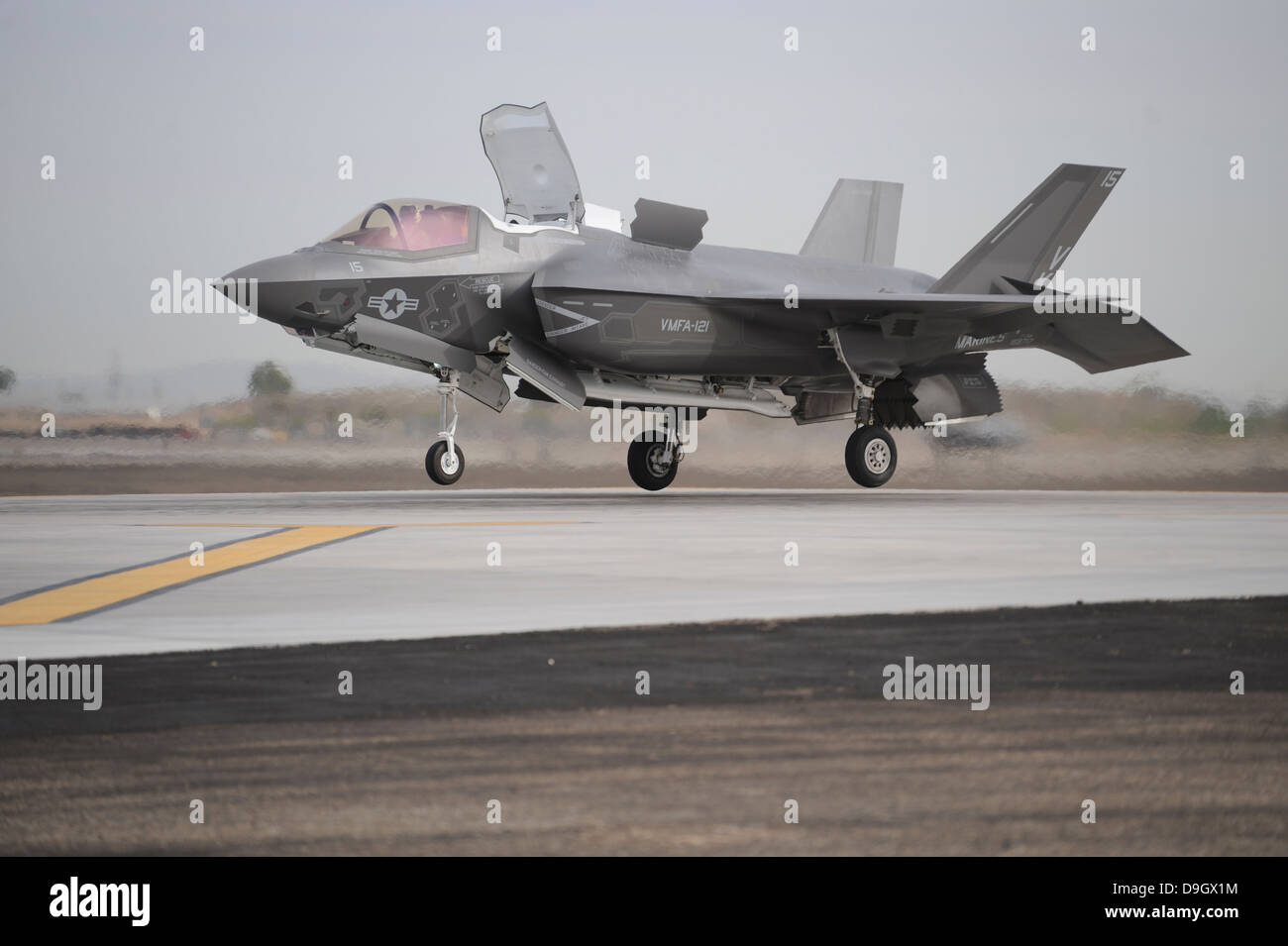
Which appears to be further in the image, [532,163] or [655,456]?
[655,456]

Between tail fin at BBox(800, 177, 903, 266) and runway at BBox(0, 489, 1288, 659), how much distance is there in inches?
320

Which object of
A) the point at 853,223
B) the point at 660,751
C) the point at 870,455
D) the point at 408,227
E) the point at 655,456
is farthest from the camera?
the point at 853,223

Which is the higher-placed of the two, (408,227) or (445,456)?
(408,227)

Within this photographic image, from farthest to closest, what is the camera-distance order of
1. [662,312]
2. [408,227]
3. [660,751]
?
[662,312] → [408,227] → [660,751]

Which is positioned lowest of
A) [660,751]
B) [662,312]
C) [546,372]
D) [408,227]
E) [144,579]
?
[660,751]

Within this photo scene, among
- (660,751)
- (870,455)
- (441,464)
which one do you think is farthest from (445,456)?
(660,751)

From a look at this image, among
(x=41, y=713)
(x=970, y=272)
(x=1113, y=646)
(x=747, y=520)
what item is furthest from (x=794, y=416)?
(x=41, y=713)

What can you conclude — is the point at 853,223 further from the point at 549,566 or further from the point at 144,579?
the point at 144,579

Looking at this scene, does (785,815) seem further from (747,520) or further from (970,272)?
(970,272)

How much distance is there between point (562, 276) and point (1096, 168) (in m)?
8.77

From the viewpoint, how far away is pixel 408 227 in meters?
16.0

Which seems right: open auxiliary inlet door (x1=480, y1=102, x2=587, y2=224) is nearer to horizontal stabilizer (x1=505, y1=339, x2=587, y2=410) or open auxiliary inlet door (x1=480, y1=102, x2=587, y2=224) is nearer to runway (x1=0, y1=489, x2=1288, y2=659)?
horizontal stabilizer (x1=505, y1=339, x2=587, y2=410)

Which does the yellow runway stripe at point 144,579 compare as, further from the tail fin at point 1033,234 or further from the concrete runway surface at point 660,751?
the tail fin at point 1033,234

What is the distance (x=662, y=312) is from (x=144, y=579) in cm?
971
